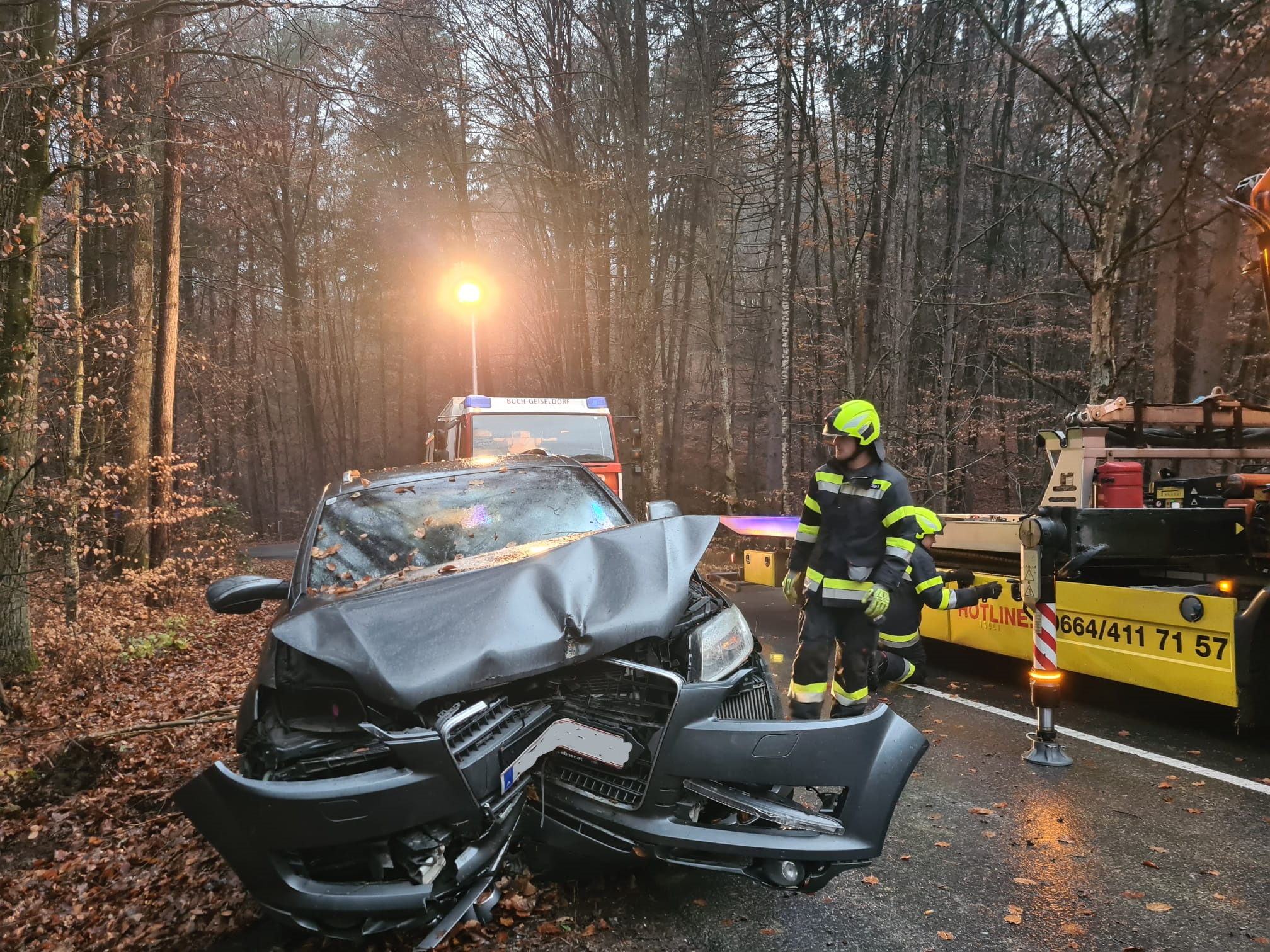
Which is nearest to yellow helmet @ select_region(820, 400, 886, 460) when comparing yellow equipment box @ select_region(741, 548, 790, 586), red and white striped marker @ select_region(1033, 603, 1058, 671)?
red and white striped marker @ select_region(1033, 603, 1058, 671)

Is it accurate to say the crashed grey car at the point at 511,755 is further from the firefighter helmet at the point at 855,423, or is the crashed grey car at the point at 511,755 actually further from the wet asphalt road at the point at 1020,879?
the firefighter helmet at the point at 855,423

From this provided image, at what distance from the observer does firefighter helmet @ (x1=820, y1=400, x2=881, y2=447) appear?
4.36 metres

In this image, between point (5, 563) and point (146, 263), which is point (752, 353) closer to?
point (146, 263)

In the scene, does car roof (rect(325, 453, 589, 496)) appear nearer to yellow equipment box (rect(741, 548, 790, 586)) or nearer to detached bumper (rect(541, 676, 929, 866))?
detached bumper (rect(541, 676, 929, 866))

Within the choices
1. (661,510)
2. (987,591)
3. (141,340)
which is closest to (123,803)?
(661,510)

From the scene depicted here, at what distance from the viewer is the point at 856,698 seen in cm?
464

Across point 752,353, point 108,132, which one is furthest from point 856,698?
point 752,353

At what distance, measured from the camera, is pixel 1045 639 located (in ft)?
16.5

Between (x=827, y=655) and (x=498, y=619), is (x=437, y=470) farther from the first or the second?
(x=827, y=655)

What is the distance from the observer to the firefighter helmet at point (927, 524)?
4.72 meters

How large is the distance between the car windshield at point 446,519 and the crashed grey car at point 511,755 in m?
0.77

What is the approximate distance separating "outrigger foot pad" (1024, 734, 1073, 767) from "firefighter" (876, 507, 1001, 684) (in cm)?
94

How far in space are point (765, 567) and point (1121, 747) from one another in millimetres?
5090

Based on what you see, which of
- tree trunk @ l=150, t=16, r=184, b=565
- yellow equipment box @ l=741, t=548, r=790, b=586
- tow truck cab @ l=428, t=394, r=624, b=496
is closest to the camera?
yellow equipment box @ l=741, t=548, r=790, b=586
